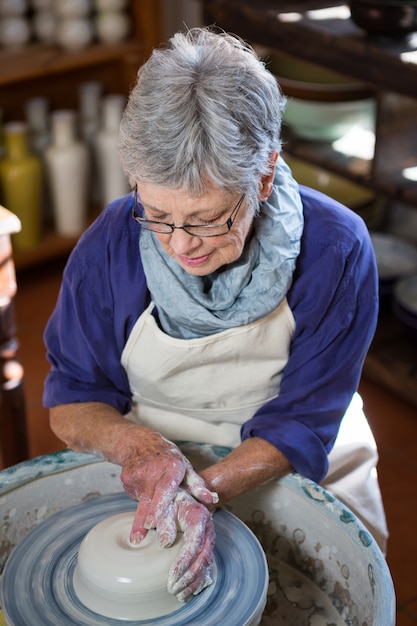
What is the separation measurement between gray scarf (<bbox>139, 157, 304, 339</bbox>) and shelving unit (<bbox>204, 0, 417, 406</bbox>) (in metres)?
0.98

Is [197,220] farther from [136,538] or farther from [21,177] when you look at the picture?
[21,177]

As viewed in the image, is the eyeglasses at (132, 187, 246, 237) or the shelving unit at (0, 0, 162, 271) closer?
the eyeglasses at (132, 187, 246, 237)

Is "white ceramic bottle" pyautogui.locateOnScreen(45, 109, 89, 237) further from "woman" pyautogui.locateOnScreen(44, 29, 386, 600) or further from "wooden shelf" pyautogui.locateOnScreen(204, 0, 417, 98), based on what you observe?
"woman" pyautogui.locateOnScreen(44, 29, 386, 600)

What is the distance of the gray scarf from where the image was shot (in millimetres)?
1468

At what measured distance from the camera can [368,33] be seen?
2434mm

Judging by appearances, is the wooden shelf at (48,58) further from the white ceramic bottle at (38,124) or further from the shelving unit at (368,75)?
the shelving unit at (368,75)

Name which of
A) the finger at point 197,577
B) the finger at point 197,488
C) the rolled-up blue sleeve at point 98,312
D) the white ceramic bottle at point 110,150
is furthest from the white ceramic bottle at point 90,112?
the finger at point 197,577

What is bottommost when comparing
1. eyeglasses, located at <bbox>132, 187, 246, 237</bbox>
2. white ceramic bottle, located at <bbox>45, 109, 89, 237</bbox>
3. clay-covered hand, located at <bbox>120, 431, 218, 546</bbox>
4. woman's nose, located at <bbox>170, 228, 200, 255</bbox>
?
white ceramic bottle, located at <bbox>45, 109, 89, 237</bbox>

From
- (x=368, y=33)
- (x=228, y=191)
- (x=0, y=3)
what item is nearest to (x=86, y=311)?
(x=228, y=191)

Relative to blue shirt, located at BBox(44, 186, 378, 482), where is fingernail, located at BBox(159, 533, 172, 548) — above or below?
below

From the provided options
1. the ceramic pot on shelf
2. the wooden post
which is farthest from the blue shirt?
the ceramic pot on shelf

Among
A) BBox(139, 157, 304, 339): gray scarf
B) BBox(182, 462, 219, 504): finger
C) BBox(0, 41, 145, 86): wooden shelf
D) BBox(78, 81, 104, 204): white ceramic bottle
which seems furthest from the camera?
BBox(78, 81, 104, 204): white ceramic bottle

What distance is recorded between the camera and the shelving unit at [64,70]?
3146mm

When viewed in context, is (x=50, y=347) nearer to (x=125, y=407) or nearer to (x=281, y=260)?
(x=125, y=407)
